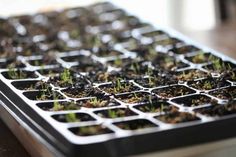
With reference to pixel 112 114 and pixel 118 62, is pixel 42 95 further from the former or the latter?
pixel 118 62

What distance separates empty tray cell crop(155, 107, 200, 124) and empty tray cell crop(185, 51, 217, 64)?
32cm

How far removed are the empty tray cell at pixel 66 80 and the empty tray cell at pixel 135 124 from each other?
0.79 ft

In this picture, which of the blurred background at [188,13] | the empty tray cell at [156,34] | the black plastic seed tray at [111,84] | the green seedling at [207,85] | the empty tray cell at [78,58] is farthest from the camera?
the blurred background at [188,13]

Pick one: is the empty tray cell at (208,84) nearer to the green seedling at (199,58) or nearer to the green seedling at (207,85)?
the green seedling at (207,85)

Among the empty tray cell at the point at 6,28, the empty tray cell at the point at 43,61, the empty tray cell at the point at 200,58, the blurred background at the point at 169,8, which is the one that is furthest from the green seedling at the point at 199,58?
the blurred background at the point at 169,8

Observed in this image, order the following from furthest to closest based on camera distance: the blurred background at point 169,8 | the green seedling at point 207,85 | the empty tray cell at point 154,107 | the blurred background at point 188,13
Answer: the blurred background at point 169,8, the blurred background at point 188,13, the green seedling at point 207,85, the empty tray cell at point 154,107

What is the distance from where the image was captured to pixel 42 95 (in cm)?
101

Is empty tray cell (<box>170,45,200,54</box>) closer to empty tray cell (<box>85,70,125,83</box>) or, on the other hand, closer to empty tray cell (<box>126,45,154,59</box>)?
empty tray cell (<box>126,45,154,59</box>)

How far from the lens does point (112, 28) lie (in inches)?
60.7

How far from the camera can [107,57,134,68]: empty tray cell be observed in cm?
123

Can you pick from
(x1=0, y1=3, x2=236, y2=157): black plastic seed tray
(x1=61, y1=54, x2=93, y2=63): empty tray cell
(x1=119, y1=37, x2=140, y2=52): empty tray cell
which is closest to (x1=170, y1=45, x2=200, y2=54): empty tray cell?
(x1=0, y1=3, x2=236, y2=157): black plastic seed tray

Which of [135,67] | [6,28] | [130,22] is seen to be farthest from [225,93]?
[6,28]

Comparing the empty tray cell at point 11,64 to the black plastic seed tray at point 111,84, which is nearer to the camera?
the black plastic seed tray at point 111,84

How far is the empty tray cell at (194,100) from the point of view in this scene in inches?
37.9
